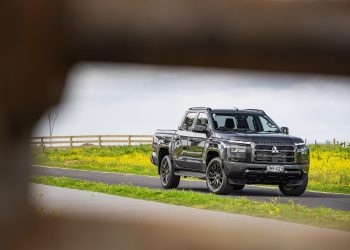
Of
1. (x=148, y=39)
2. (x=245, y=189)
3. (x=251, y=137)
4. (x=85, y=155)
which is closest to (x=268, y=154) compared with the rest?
(x=251, y=137)

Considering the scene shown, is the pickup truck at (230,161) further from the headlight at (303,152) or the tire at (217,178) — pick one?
the headlight at (303,152)

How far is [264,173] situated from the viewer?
6.83m

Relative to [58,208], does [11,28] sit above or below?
above

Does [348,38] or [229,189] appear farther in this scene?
[229,189]

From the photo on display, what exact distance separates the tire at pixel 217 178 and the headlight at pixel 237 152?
9.0 inches

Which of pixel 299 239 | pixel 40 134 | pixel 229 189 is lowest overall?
pixel 229 189

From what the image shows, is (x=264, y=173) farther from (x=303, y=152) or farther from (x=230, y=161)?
(x=303, y=152)

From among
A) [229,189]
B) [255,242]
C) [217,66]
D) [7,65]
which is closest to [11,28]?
→ [7,65]

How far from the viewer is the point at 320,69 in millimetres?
525

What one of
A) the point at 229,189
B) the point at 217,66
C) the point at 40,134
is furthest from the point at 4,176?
the point at 229,189

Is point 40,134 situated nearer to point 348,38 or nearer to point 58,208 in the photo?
point 58,208

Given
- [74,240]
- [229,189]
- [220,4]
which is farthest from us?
[229,189]

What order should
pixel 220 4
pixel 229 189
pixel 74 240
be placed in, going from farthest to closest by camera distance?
pixel 229 189 → pixel 74 240 → pixel 220 4

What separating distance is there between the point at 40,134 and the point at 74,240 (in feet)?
0.31
